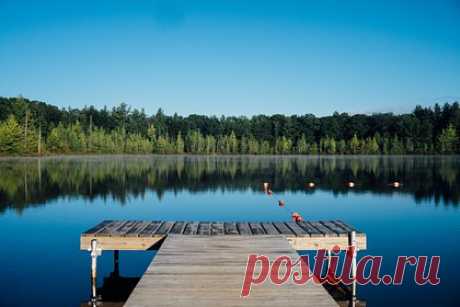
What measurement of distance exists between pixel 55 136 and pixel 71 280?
2408 inches

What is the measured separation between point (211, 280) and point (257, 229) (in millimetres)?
3184

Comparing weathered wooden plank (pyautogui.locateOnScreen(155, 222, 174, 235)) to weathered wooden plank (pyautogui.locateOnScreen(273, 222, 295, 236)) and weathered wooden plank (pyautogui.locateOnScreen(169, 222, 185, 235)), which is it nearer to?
weathered wooden plank (pyautogui.locateOnScreen(169, 222, 185, 235))

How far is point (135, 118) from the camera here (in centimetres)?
9075

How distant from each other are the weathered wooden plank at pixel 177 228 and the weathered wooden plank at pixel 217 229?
2.02ft

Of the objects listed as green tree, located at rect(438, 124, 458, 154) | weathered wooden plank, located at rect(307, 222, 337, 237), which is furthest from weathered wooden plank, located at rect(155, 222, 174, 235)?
green tree, located at rect(438, 124, 458, 154)

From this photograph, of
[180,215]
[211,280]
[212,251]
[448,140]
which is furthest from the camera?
[448,140]

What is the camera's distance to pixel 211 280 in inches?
212

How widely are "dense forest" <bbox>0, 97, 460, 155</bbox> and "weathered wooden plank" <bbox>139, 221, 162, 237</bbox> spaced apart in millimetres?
61212

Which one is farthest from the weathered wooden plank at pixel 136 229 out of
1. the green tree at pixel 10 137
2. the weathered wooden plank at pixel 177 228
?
the green tree at pixel 10 137

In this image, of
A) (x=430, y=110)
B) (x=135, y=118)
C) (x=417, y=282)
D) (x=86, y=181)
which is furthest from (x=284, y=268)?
(x=430, y=110)

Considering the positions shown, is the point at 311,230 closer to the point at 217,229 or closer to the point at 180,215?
the point at 217,229

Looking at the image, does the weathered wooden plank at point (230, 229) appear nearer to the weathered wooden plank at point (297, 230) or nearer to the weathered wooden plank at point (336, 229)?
the weathered wooden plank at point (297, 230)

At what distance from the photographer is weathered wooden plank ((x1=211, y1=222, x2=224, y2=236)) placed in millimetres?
8047

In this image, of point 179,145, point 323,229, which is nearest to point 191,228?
point 323,229
